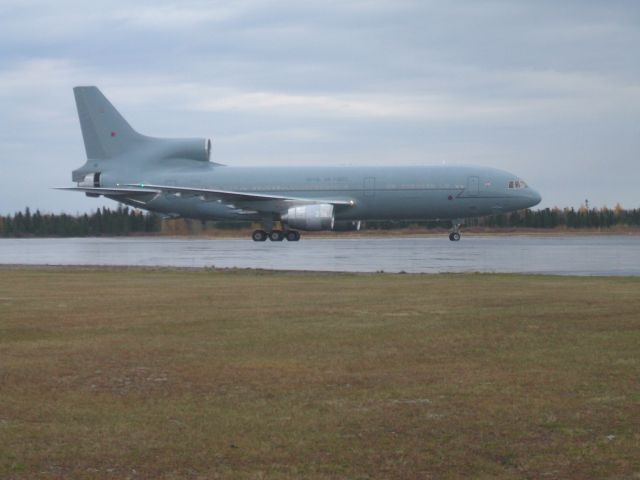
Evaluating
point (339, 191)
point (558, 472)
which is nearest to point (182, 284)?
point (558, 472)

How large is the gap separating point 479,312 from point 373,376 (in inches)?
178

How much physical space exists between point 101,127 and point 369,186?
14.4 m

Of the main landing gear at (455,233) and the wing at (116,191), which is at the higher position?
the wing at (116,191)

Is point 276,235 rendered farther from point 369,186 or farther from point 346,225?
point 346,225

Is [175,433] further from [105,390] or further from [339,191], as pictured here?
[339,191]

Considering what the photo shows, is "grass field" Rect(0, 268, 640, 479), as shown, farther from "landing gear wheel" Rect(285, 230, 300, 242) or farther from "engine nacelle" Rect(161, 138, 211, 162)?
"engine nacelle" Rect(161, 138, 211, 162)

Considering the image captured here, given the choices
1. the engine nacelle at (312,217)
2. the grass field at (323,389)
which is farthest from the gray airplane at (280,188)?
the grass field at (323,389)

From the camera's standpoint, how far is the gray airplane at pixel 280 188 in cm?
4478

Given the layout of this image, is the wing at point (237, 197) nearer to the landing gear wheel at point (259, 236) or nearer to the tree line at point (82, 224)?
the landing gear wheel at point (259, 236)

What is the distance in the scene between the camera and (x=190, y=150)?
49.3m

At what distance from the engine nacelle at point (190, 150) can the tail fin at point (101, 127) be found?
5.54 ft

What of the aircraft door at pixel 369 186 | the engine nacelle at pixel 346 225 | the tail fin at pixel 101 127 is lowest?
the engine nacelle at pixel 346 225

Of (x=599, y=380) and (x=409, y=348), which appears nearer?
(x=599, y=380)

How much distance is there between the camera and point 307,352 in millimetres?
9039
